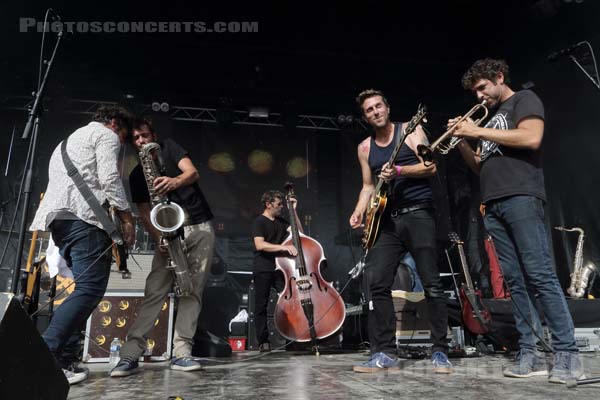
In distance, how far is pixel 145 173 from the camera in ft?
11.0

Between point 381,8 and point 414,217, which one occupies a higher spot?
point 381,8

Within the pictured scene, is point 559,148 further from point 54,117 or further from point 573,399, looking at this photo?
point 54,117

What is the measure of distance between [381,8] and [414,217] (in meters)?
4.77

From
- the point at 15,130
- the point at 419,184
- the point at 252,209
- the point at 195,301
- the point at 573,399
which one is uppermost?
the point at 15,130

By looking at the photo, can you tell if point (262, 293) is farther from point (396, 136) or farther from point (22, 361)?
point (22, 361)

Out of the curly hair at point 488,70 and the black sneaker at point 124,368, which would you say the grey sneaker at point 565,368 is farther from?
the black sneaker at point 124,368

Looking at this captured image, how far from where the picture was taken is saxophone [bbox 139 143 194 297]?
327 centimetres

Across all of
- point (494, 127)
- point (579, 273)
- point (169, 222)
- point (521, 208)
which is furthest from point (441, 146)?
point (579, 273)

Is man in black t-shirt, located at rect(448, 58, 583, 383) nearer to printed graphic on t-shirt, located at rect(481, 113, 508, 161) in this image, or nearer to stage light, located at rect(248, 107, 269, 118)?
printed graphic on t-shirt, located at rect(481, 113, 508, 161)

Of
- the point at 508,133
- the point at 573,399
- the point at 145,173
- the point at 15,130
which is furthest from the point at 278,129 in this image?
the point at 573,399

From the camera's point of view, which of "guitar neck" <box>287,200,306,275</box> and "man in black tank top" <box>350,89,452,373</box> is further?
"guitar neck" <box>287,200,306,275</box>

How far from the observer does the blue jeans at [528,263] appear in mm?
2574

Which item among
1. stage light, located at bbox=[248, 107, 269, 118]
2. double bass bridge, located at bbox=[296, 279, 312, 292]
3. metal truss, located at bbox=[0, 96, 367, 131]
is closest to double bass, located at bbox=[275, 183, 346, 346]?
double bass bridge, located at bbox=[296, 279, 312, 292]

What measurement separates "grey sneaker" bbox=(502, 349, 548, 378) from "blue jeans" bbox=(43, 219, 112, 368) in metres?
2.65
